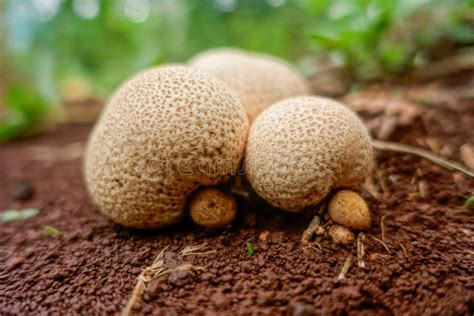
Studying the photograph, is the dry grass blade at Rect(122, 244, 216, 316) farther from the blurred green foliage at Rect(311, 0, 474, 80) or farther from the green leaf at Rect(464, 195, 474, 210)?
the blurred green foliage at Rect(311, 0, 474, 80)

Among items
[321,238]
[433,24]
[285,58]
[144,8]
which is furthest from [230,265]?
[144,8]

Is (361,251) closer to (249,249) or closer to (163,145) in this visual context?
(249,249)

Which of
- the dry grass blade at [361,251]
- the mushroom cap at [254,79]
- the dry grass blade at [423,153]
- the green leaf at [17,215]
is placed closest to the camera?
the dry grass blade at [361,251]

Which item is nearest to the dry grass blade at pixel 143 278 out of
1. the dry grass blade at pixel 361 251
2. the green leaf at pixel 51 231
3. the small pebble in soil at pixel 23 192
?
the green leaf at pixel 51 231

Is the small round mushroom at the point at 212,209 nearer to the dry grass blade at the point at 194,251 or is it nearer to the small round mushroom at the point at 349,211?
the dry grass blade at the point at 194,251

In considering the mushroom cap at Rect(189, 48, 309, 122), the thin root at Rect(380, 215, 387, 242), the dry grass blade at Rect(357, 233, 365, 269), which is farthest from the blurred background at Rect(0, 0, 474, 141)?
the dry grass blade at Rect(357, 233, 365, 269)
